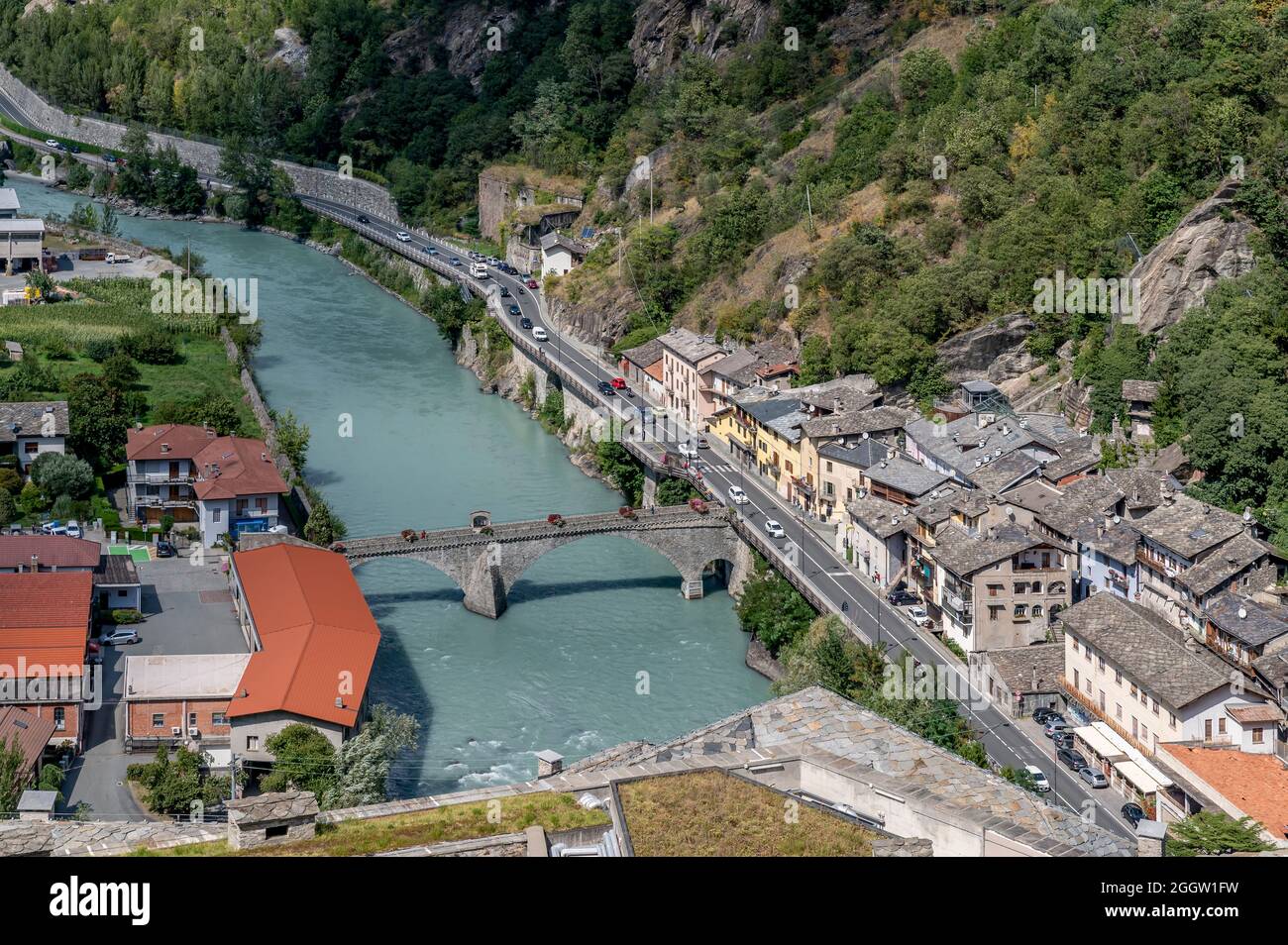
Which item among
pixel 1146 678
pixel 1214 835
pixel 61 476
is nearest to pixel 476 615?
pixel 61 476

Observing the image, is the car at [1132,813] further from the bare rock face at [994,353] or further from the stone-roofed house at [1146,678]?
the bare rock face at [994,353]

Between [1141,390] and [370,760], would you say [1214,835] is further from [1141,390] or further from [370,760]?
[1141,390]

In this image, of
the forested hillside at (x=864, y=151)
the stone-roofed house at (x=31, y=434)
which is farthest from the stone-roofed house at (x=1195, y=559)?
the stone-roofed house at (x=31, y=434)

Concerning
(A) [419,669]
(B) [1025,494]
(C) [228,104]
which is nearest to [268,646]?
(A) [419,669]

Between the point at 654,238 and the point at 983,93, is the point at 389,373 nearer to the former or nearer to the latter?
the point at 654,238

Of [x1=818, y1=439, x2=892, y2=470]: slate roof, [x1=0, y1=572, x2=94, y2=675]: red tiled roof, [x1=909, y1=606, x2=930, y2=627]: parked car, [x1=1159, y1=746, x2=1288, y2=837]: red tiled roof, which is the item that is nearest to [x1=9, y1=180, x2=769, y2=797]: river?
[x1=909, y1=606, x2=930, y2=627]: parked car

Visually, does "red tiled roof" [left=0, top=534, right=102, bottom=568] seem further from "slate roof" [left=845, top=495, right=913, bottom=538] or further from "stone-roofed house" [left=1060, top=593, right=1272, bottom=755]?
"stone-roofed house" [left=1060, top=593, right=1272, bottom=755]
